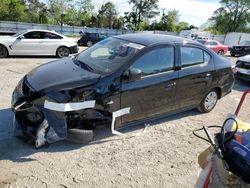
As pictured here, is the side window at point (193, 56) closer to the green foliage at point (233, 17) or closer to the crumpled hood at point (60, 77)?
the crumpled hood at point (60, 77)

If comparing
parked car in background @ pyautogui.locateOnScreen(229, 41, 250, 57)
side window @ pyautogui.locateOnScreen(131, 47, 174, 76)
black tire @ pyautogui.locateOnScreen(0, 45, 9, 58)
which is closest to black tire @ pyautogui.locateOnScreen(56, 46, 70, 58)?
black tire @ pyautogui.locateOnScreen(0, 45, 9, 58)

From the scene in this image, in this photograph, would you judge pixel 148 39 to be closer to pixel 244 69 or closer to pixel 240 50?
pixel 244 69

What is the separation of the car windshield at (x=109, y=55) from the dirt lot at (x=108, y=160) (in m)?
1.12

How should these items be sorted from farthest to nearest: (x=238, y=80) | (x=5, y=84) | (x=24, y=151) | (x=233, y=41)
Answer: (x=233, y=41), (x=238, y=80), (x=5, y=84), (x=24, y=151)

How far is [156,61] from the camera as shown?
4875 millimetres

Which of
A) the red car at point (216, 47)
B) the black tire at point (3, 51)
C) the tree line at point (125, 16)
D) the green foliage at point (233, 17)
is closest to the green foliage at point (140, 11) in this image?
the tree line at point (125, 16)

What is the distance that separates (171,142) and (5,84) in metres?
4.76

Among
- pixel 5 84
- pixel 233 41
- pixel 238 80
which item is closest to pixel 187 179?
pixel 5 84

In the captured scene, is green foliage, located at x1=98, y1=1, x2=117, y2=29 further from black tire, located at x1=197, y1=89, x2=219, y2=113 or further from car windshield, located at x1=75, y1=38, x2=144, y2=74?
car windshield, located at x1=75, y1=38, x2=144, y2=74

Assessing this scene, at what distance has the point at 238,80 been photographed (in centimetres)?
1035

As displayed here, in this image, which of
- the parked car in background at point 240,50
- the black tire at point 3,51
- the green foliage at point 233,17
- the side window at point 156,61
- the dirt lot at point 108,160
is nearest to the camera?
the dirt lot at point 108,160

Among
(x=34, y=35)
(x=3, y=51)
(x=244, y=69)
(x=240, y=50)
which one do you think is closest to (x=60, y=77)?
(x=244, y=69)

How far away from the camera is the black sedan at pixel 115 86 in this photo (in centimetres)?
399

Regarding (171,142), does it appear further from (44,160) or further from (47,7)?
(47,7)
